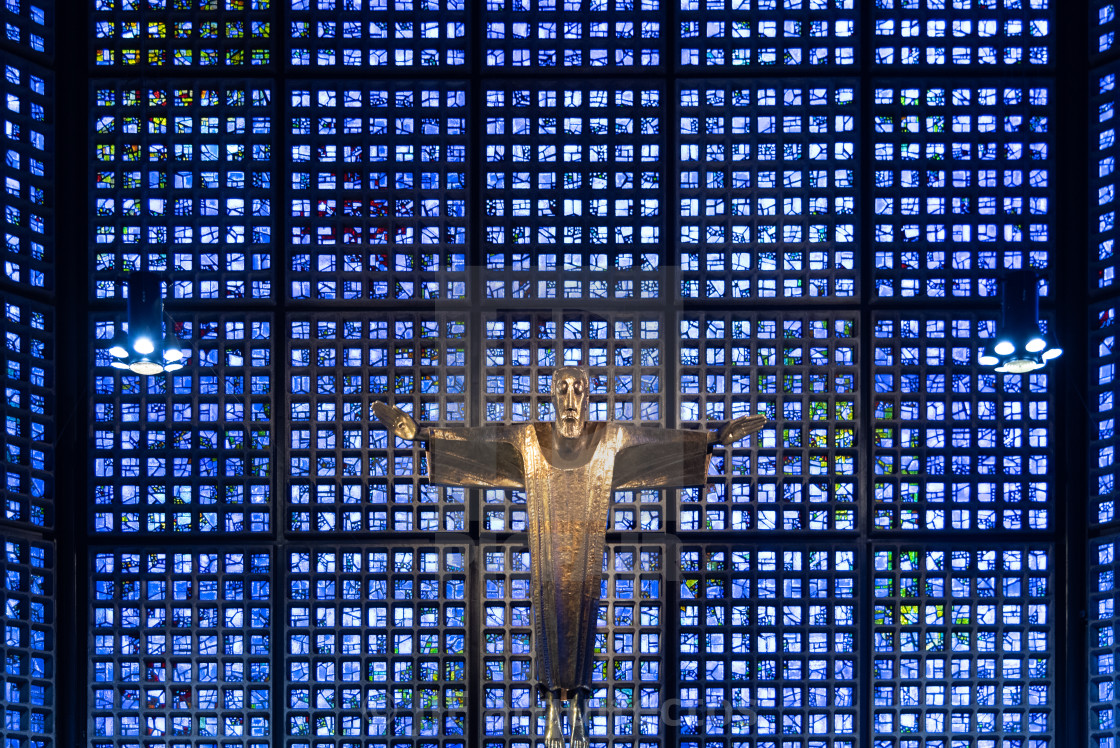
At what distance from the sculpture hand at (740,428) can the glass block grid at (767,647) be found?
1.12m

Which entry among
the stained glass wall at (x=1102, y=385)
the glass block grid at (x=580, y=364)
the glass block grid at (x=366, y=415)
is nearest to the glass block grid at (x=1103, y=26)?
the stained glass wall at (x=1102, y=385)

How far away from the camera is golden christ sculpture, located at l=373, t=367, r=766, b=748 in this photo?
607 cm

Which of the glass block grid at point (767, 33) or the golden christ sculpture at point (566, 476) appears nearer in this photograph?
the golden christ sculpture at point (566, 476)

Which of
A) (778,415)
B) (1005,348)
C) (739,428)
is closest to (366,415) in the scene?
(739,428)

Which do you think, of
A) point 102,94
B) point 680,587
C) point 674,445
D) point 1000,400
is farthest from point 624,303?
point 102,94

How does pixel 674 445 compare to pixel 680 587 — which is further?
pixel 680 587

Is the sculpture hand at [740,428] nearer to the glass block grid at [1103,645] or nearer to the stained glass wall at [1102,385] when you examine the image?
the stained glass wall at [1102,385]

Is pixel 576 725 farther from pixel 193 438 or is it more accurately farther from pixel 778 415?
pixel 193 438

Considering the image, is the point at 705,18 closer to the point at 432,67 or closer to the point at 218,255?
the point at 432,67

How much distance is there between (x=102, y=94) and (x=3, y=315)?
1543 millimetres

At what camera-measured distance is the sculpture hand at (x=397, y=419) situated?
605 cm

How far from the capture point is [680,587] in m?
7.07

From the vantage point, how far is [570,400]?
6.16m

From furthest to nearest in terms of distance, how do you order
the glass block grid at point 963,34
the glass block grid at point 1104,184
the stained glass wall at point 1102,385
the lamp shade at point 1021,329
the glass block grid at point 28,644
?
1. the glass block grid at point 963,34
2. the glass block grid at point 1104,184
3. the stained glass wall at point 1102,385
4. the glass block grid at point 28,644
5. the lamp shade at point 1021,329
